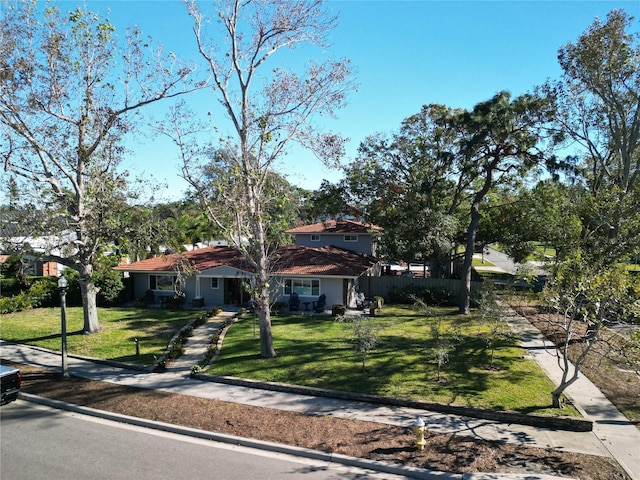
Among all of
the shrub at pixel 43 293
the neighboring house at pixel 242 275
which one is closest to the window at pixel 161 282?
the neighboring house at pixel 242 275

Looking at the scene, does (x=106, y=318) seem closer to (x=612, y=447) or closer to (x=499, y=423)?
(x=499, y=423)

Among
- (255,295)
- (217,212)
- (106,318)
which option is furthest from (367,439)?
(106,318)

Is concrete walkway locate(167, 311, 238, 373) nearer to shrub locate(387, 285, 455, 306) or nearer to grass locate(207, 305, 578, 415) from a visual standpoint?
grass locate(207, 305, 578, 415)

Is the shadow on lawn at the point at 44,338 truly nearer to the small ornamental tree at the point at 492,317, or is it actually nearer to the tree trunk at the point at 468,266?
the small ornamental tree at the point at 492,317

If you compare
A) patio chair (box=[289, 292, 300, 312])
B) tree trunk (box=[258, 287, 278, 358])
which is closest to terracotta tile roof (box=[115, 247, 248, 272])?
patio chair (box=[289, 292, 300, 312])

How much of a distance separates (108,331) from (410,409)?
14.6m

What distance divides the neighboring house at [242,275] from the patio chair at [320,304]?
36 centimetres

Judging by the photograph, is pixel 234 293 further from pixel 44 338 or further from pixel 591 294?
pixel 591 294

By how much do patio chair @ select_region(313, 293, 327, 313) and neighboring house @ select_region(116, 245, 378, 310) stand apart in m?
0.36

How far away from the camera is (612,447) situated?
9648 mm

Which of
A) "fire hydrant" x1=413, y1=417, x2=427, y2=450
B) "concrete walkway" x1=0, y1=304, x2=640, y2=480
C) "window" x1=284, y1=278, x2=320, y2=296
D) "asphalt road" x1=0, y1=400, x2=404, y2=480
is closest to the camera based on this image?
"asphalt road" x1=0, y1=400, x2=404, y2=480

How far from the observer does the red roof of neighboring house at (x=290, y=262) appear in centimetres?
2511

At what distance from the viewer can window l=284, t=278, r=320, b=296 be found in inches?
1012

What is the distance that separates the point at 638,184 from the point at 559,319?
7370 mm
